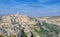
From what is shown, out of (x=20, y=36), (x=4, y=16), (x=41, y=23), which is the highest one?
(x=4, y=16)

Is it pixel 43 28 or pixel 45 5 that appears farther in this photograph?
pixel 45 5

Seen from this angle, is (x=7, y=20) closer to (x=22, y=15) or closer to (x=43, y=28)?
(x=22, y=15)

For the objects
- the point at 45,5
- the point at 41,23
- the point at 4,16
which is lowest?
the point at 41,23

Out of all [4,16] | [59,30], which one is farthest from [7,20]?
[59,30]

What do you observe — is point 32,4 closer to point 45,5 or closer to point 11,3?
point 45,5

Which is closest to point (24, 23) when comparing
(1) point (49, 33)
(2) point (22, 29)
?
(2) point (22, 29)

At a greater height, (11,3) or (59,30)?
(11,3)
